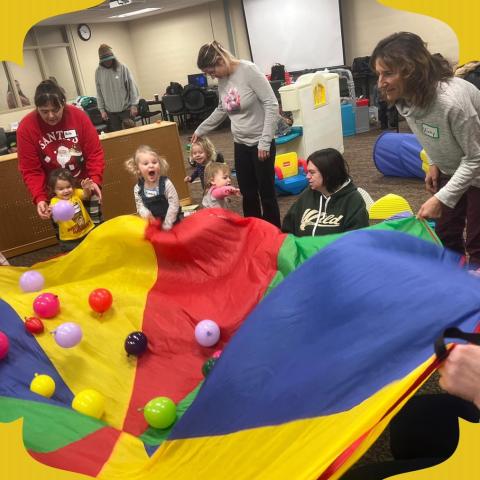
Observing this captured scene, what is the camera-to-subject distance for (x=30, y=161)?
119 inches

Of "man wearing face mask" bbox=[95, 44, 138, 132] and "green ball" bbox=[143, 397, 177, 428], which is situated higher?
"man wearing face mask" bbox=[95, 44, 138, 132]

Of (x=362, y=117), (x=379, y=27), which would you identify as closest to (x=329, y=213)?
(x=362, y=117)

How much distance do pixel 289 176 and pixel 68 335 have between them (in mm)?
3177

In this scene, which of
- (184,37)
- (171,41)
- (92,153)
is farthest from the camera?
(171,41)

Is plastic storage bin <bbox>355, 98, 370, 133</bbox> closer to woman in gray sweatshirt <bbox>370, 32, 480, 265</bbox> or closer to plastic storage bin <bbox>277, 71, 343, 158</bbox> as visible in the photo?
plastic storage bin <bbox>277, 71, 343, 158</bbox>

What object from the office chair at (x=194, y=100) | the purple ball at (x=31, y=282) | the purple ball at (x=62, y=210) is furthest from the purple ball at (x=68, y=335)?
the office chair at (x=194, y=100)

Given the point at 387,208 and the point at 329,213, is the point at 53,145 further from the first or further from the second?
the point at 387,208

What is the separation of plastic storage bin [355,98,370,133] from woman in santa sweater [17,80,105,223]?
17.2ft

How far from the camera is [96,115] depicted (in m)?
9.02

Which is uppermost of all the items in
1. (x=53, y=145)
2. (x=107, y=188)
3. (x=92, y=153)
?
(x=53, y=145)

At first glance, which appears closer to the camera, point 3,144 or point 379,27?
point 3,144

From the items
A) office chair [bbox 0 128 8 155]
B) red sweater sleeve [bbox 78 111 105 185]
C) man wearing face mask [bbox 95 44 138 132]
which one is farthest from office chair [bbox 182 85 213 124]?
red sweater sleeve [bbox 78 111 105 185]

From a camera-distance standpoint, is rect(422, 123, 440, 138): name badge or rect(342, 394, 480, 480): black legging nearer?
rect(342, 394, 480, 480): black legging

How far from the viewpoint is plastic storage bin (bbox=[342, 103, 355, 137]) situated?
7383 mm
